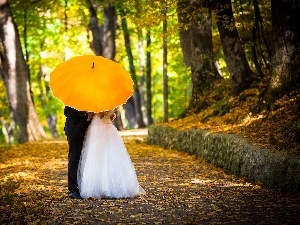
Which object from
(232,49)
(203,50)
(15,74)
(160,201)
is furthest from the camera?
(15,74)

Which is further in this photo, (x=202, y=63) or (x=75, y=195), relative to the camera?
(x=202, y=63)

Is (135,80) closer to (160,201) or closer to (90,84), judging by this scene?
(90,84)

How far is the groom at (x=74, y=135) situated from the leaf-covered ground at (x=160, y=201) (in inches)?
10.2

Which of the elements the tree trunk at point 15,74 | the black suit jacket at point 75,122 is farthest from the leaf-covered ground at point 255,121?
the tree trunk at point 15,74

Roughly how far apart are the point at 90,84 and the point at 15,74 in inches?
494

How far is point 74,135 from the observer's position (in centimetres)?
831

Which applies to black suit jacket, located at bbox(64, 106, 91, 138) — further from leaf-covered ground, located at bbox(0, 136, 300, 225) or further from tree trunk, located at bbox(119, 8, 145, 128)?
tree trunk, located at bbox(119, 8, 145, 128)

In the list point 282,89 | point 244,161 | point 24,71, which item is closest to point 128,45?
point 24,71

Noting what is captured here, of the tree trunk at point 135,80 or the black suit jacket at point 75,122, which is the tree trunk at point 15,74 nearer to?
the tree trunk at point 135,80

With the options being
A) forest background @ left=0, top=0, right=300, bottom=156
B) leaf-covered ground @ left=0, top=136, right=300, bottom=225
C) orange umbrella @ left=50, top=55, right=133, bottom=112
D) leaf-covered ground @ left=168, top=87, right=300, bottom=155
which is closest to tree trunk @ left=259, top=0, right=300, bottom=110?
forest background @ left=0, top=0, right=300, bottom=156

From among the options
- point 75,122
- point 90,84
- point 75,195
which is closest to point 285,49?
point 90,84

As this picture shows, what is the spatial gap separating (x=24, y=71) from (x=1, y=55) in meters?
1.01

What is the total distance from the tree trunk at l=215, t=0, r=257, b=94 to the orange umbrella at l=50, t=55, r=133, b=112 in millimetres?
6055

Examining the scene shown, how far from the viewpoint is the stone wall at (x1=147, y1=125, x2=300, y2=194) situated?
7.70m
